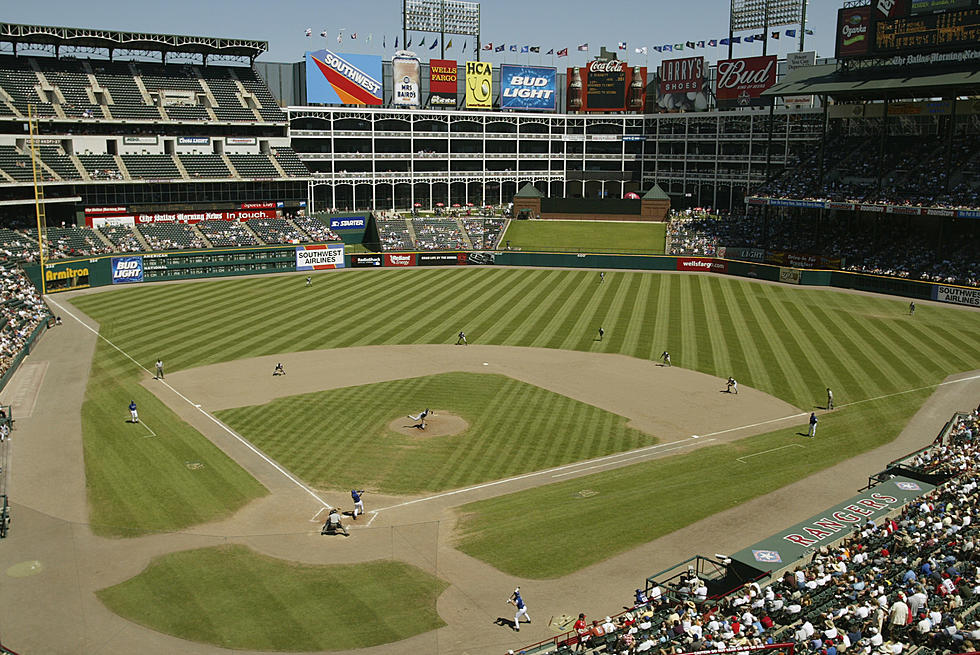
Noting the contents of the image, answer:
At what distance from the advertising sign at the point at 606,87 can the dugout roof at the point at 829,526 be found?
98.8 m

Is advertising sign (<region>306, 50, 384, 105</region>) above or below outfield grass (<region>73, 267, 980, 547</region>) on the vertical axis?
above

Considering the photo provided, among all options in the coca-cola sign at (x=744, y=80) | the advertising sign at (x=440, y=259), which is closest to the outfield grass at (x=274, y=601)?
the advertising sign at (x=440, y=259)

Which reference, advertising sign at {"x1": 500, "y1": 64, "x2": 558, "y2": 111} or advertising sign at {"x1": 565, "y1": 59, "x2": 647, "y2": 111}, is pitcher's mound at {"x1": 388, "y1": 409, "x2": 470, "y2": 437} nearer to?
advertising sign at {"x1": 500, "y1": 64, "x2": 558, "y2": 111}

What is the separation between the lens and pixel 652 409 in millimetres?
40969

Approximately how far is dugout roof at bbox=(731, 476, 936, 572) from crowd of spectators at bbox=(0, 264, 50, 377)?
39.6m

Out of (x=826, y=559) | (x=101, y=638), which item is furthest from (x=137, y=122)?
(x=826, y=559)

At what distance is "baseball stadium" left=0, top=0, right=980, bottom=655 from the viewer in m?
22.9

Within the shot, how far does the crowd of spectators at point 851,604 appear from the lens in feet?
57.1

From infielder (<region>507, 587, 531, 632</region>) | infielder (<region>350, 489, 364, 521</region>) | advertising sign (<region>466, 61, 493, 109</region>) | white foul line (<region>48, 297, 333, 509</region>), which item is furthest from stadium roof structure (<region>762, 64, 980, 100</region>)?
infielder (<region>507, 587, 531, 632</region>)

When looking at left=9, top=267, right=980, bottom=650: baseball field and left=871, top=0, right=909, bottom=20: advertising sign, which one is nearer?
left=9, top=267, right=980, bottom=650: baseball field

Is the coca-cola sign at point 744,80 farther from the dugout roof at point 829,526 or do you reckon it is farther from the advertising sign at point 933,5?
the dugout roof at point 829,526

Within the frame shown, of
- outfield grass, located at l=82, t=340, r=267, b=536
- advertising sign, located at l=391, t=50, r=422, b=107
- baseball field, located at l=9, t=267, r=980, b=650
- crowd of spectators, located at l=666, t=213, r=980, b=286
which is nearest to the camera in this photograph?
baseball field, located at l=9, t=267, r=980, b=650

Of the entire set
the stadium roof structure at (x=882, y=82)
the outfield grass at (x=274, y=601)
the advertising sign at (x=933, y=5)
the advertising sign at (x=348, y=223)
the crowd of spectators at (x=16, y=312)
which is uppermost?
the advertising sign at (x=933, y=5)

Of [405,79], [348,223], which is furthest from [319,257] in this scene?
[405,79]
